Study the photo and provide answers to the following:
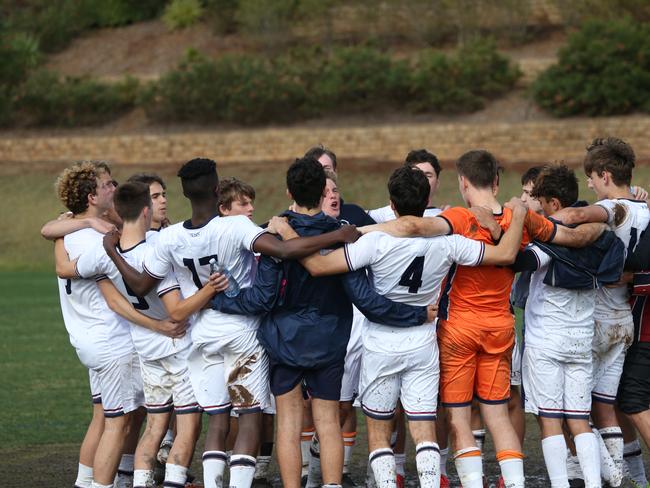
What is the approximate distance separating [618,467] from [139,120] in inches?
1488

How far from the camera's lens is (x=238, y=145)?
39344 millimetres

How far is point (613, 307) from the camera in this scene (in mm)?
7562

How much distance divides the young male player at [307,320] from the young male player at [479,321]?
35 cm

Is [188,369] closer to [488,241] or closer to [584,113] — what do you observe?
[488,241]

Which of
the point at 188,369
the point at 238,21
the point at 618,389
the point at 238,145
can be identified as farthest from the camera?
the point at 238,21

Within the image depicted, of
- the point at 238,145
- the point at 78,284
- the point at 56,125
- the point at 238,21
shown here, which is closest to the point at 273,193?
the point at 238,145

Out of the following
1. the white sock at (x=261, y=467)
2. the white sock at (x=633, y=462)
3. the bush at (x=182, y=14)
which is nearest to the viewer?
the white sock at (x=633, y=462)

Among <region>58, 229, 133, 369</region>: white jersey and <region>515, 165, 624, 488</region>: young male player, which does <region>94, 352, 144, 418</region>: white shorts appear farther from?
<region>515, 165, 624, 488</region>: young male player

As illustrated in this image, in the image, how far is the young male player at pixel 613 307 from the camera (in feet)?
24.6

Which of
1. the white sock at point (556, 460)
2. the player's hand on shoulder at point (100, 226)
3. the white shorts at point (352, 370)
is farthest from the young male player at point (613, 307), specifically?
the player's hand on shoulder at point (100, 226)

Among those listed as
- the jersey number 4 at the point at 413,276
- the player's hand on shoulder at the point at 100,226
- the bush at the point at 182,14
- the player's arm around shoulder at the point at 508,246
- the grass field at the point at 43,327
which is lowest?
the grass field at the point at 43,327

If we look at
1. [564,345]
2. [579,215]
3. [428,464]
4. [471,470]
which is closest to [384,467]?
[428,464]

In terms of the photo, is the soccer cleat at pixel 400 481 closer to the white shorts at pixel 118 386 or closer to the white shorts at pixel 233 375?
the white shorts at pixel 233 375

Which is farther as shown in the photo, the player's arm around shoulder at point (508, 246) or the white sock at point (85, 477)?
the white sock at point (85, 477)
